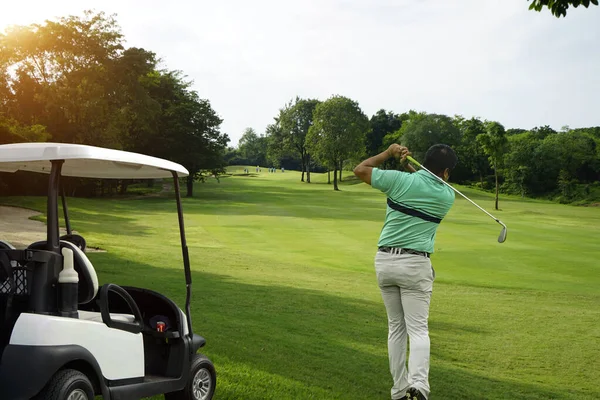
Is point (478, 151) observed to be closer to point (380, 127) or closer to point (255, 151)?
point (380, 127)

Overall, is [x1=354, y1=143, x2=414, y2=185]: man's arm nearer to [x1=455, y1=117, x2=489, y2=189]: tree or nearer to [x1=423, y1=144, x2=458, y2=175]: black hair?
[x1=423, y1=144, x2=458, y2=175]: black hair

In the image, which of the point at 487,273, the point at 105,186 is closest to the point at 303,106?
the point at 105,186

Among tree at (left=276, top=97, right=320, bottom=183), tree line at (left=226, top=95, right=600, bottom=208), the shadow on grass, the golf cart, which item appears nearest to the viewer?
the golf cart

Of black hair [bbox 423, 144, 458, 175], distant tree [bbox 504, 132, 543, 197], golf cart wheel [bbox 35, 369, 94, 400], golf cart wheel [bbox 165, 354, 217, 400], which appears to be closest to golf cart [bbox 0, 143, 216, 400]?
golf cart wheel [bbox 35, 369, 94, 400]

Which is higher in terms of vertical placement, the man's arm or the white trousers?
the man's arm

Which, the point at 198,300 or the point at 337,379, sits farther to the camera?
the point at 198,300

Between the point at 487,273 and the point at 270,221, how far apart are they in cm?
1863

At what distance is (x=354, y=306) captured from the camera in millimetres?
11469

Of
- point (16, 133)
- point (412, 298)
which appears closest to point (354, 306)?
point (412, 298)

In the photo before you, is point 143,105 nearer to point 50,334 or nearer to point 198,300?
point 198,300

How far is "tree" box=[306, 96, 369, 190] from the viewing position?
80.6m

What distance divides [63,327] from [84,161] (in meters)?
1.47

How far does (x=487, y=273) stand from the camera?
1931cm

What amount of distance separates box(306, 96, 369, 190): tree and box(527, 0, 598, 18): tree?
71.7 metres
